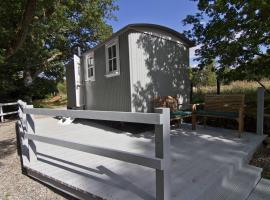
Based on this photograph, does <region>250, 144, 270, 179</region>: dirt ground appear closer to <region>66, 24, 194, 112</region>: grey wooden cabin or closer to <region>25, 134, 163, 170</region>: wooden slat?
<region>25, 134, 163, 170</region>: wooden slat

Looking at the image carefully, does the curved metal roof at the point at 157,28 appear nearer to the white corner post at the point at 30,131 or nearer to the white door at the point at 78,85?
the white door at the point at 78,85

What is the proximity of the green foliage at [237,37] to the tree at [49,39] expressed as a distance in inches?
240

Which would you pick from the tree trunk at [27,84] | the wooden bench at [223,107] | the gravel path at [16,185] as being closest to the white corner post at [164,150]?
the gravel path at [16,185]

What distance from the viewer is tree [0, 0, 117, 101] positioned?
386 inches

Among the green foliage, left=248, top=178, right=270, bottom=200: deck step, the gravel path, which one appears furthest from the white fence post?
the green foliage

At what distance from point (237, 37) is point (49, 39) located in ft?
37.9

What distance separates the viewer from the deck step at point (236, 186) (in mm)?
2654

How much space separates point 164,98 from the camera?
6242 mm

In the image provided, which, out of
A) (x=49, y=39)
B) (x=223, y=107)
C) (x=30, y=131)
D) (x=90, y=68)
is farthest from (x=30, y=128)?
(x=49, y=39)

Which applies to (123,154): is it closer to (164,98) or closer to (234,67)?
(164,98)

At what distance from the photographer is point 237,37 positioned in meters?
6.07

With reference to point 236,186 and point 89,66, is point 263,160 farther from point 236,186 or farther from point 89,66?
point 89,66

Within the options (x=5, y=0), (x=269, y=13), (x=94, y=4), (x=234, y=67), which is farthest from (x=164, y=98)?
(x=94, y=4)

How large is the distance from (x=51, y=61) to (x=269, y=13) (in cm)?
1413
